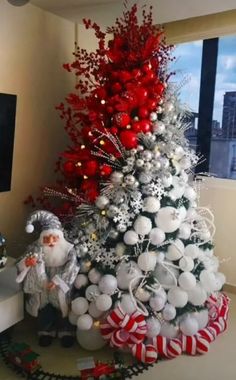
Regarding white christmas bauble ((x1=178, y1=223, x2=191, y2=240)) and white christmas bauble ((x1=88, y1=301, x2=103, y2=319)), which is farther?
white christmas bauble ((x1=178, y1=223, x2=191, y2=240))

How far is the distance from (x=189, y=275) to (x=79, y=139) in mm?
1154

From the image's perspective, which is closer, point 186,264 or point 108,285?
point 108,285

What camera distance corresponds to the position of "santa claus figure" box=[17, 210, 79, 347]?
1.88 meters

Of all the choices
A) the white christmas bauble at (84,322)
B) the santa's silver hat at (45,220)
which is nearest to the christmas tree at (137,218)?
the white christmas bauble at (84,322)

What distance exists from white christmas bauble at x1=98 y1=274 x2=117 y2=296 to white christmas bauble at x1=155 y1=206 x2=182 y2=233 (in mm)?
399

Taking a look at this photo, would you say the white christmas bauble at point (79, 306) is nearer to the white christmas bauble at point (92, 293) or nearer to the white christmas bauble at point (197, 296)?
the white christmas bauble at point (92, 293)

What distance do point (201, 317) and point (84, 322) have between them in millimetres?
671

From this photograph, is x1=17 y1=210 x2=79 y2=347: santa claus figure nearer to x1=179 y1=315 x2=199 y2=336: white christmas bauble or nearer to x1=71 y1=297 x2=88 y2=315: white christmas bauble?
x1=71 y1=297 x2=88 y2=315: white christmas bauble

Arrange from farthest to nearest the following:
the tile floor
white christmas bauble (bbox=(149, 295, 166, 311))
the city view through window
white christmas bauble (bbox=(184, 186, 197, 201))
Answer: the city view through window, white christmas bauble (bbox=(184, 186, 197, 201)), white christmas bauble (bbox=(149, 295, 166, 311)), the tile floor

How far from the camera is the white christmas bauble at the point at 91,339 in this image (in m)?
1.94

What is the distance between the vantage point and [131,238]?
6.31 feet

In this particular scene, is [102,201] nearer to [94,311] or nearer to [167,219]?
[167,219]

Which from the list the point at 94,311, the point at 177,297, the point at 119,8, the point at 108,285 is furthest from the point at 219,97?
the point at 94,311

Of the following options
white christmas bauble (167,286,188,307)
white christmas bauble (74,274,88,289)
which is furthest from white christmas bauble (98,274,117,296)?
white christmas bauble (167,286,188,307)
